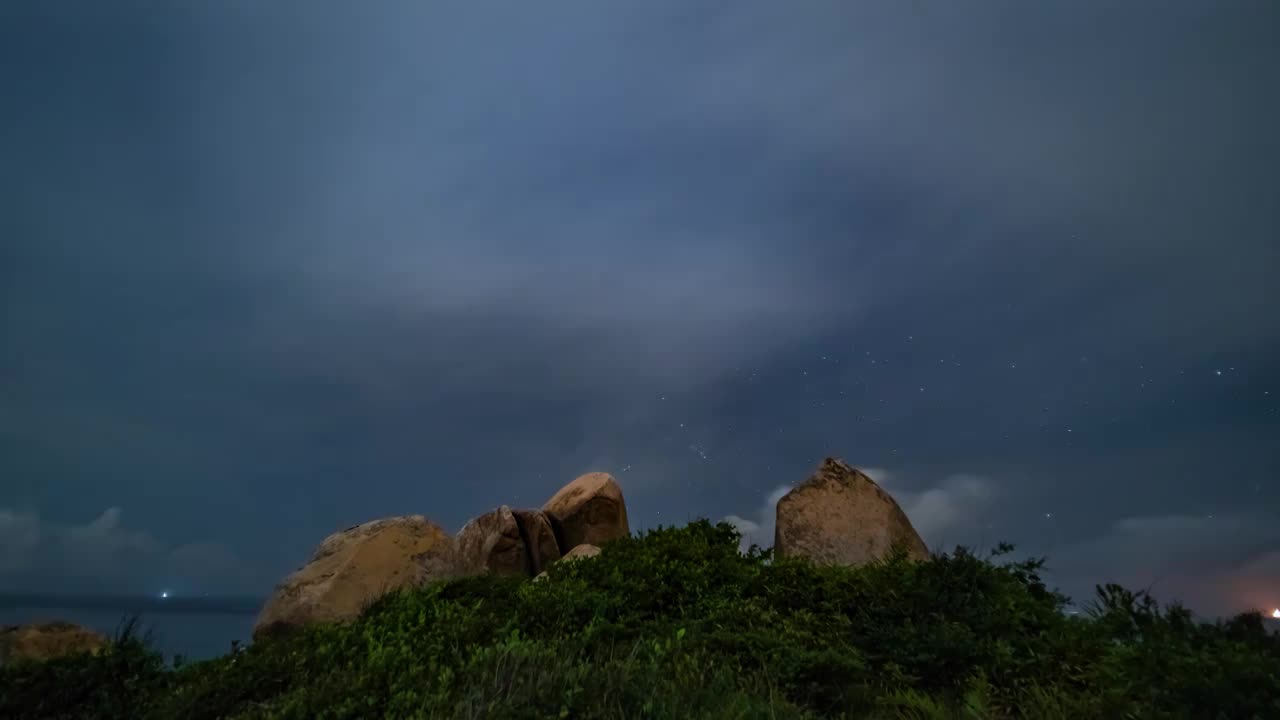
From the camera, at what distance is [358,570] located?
1403 centimetres

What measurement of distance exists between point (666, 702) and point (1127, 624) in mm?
3825

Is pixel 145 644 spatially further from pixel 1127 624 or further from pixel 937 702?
pixel 1127 624

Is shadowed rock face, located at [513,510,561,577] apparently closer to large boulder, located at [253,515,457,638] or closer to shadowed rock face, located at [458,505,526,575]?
shadowed rock face, located at [458,505,526,575]

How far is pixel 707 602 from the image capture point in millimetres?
9867

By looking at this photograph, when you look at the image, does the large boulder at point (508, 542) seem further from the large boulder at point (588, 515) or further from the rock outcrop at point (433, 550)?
the large boulder at point (588, 515)

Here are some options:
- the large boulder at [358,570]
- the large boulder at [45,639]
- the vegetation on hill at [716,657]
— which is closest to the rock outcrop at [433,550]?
the large boulder at [358,570]

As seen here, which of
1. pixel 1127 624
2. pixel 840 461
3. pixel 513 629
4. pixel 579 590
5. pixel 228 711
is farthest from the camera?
pixel 840 461

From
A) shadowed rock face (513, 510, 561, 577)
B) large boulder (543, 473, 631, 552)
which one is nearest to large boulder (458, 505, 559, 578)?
shadowed rock face (513, 510, 561, 577)

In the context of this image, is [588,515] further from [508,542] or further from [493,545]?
[493,545]

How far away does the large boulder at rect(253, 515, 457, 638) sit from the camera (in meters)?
13.3

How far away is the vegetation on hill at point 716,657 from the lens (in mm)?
5582

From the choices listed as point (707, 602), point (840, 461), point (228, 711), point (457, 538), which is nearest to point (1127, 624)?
point (707, 602)

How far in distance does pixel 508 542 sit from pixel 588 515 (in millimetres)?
1908

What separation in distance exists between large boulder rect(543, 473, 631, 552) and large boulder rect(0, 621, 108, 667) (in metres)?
8.17
